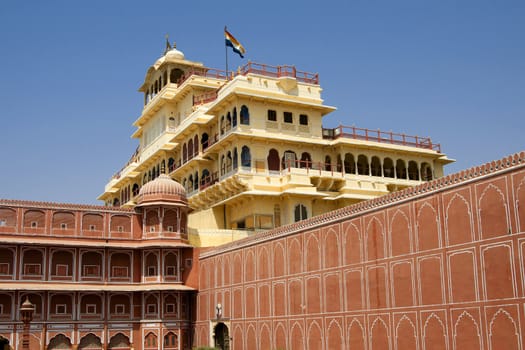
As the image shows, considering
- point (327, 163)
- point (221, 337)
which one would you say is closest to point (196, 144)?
point (327, 163)

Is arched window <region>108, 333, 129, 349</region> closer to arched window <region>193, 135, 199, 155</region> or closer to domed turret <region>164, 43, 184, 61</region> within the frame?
arched window <region>193, 135, 199, 155</region>

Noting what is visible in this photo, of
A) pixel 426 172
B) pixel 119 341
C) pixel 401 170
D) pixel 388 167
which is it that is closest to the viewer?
pixel 119 341

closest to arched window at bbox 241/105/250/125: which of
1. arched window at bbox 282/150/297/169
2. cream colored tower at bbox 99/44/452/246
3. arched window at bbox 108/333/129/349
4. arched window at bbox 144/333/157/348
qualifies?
cream colored tower at bbox 99/44/452/246

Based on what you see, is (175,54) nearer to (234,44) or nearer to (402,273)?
(234,44)

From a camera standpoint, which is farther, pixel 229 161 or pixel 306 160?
pixel 306 160

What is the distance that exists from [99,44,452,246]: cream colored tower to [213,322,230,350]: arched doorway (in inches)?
238

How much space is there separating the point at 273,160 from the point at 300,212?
3972 mm

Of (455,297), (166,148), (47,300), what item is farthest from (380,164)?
(455,297)

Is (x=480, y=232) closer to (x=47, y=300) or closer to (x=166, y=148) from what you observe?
(x=47, y=300)

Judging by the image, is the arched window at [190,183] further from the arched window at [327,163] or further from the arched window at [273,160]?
the arched window at [327,163]

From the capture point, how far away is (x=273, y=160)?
45.1m

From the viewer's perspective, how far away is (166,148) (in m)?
54.7

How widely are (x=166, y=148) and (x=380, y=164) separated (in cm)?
1696

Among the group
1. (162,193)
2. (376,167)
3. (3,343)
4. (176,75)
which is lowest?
(3,343)
